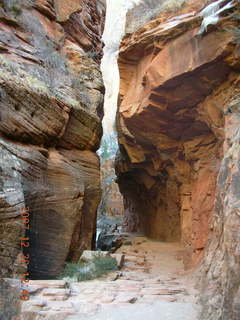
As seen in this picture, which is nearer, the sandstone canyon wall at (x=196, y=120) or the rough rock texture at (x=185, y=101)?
the sandstone canyon wall at (x=196, y=120)

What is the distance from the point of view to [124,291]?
6355mm

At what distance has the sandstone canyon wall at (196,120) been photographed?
498 cm

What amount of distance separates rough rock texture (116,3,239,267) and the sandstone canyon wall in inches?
0.8

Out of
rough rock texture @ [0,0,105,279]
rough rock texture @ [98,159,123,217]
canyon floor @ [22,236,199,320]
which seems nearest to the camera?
canyon floor @ [22,236,199,320]

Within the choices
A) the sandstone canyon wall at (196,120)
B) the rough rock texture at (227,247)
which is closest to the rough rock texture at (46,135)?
the sandstone canyon wall at (196,120)

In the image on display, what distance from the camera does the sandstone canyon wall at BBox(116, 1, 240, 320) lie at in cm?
498

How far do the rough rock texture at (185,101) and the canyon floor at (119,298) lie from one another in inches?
64.9

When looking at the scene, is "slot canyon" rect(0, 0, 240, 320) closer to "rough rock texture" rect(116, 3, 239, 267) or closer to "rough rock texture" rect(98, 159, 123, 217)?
"rough rock texture" rect(116, 3, 239, 267)

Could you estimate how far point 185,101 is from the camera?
877cm

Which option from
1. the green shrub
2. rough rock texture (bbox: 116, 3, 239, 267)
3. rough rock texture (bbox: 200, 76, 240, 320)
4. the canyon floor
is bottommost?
the canyon floor

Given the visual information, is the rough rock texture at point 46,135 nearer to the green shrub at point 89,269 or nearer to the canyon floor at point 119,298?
the green shrub at point 89,269

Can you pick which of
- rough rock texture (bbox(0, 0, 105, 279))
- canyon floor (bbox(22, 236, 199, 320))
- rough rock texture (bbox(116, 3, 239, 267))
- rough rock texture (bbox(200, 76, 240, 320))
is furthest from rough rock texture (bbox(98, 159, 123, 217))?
rough rock texture (bbox(200, 76, 240, 320))

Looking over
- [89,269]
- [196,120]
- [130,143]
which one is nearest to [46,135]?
[89,269]

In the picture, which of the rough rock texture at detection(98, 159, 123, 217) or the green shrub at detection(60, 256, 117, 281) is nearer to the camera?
the green shrub at detection(60, 256, 117, 281)
